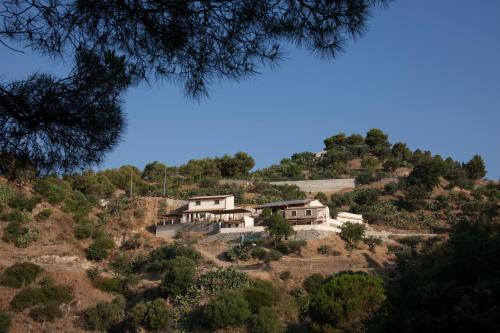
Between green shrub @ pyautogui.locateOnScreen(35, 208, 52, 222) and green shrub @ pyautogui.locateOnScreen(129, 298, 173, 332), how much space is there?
14493 mm

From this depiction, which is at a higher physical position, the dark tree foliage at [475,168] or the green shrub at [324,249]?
the dark tree foliage at [475,168]

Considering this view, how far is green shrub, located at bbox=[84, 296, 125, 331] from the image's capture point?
97.3ft

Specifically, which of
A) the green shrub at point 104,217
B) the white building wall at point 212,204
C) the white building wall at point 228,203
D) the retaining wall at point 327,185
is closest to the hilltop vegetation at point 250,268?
the green shrub at point 104,217

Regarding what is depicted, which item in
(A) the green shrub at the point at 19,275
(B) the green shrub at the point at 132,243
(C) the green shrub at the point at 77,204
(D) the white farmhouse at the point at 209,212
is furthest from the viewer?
(D) the white farmhouse at the point at 209,212

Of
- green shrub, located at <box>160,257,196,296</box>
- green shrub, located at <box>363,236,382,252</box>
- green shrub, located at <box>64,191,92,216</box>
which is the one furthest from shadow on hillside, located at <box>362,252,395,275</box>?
green shrub, located at <box>64,191,92,216</box>

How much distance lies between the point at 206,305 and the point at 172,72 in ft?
76.1

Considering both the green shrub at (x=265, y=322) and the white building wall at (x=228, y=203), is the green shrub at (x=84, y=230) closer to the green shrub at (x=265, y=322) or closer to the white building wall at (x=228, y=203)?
the white building wall at (x=228, y=203)

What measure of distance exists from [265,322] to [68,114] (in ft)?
71.9

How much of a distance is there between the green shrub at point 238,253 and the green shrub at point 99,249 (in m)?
8.10

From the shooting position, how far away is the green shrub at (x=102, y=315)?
97.3ft

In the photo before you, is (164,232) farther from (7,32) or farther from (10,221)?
(7,32)

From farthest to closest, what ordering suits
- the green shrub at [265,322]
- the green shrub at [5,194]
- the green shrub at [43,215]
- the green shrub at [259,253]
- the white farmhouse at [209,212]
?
the white farmhouse at [209,212] → the green shrub at [5,194] → the green shrub at [43,215] → the green shrub at [259,253] → the green shrub at [265,322]

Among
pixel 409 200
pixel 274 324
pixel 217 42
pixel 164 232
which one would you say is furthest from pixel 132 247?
pixel 217 42

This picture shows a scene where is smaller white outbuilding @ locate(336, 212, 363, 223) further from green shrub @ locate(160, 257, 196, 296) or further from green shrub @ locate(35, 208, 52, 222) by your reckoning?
green shrub @ locate(35, 208, 52, 222)
